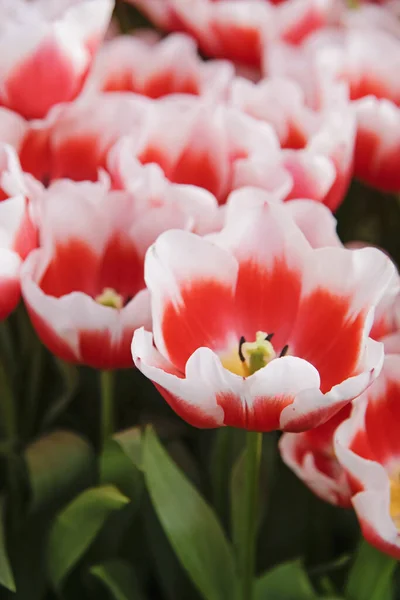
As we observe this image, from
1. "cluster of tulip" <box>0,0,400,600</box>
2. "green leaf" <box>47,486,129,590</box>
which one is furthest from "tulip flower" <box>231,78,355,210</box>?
"green leaf" <box>47,486,129,590</box>

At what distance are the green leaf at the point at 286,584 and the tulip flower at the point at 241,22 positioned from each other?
0.40m

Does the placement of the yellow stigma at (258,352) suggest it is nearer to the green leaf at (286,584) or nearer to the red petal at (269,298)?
the red petal at (269,298)

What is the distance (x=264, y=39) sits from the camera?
64 cm

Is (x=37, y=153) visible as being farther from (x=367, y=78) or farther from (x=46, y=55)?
(x=367, y=78)

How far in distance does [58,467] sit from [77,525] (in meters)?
0.06

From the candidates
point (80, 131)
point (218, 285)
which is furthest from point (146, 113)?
point (218, 285)

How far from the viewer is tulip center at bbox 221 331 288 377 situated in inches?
14.9

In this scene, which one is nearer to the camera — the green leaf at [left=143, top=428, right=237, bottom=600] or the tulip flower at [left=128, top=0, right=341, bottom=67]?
the green leaf at [left=143, top=428, right=237, bottom=600]

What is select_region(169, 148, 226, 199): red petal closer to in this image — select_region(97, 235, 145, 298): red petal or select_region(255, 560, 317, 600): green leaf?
select_region(97, 235, 145, 298): red petal

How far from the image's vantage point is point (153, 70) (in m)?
0.58

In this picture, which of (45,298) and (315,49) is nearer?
(45,298)

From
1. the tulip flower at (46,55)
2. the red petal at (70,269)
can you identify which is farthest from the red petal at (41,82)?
the red petal at (70,269)

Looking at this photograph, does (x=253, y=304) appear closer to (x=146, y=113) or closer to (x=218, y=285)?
(x=218, y=285)

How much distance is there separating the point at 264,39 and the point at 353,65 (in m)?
0.08
